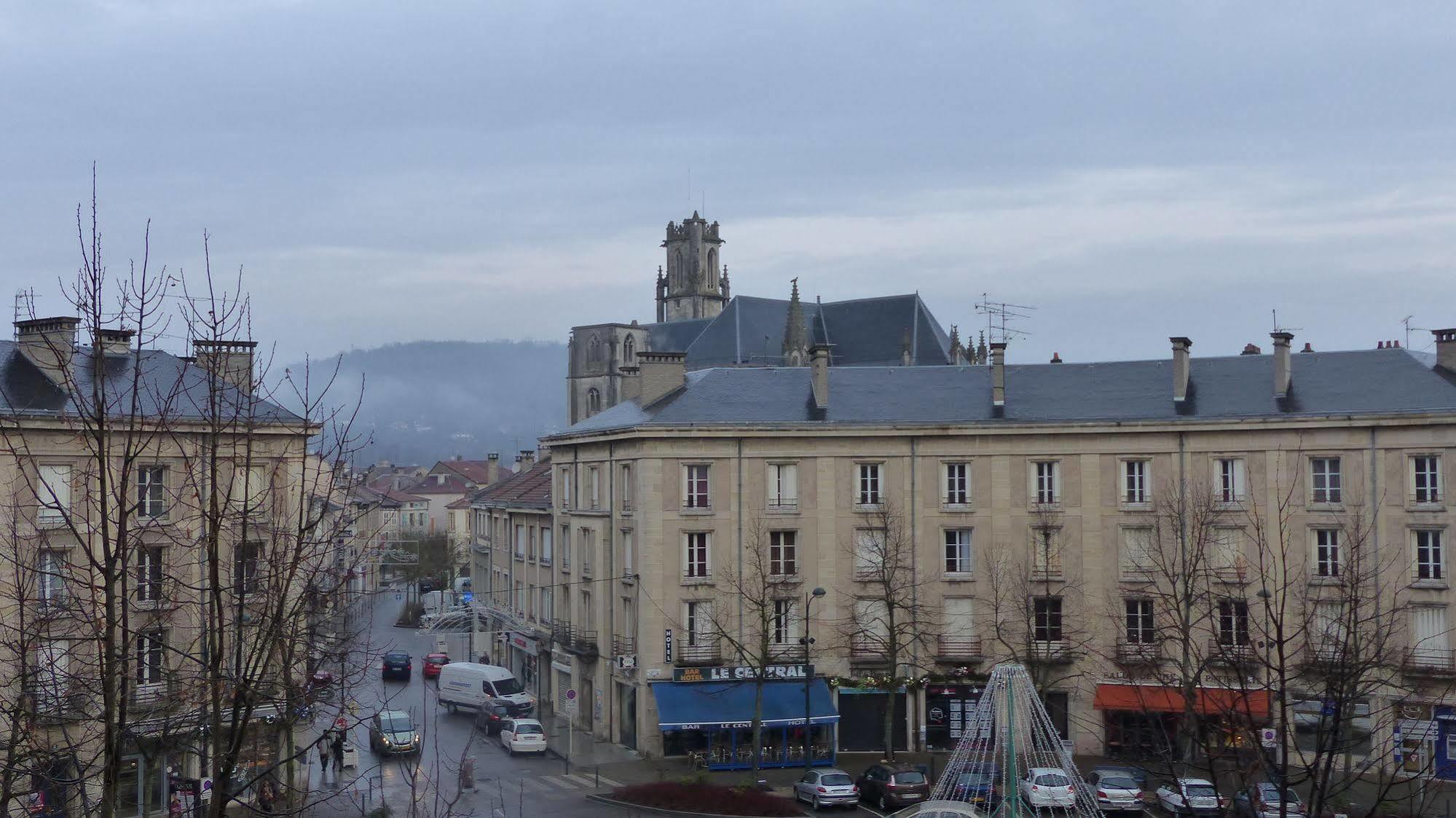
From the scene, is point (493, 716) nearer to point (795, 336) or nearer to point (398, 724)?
point (398, 724)

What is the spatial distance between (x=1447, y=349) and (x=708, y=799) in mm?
24869

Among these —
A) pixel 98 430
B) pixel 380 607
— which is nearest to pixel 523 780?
pixel 98 430

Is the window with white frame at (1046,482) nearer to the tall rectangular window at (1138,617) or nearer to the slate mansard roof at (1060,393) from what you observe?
the slate mansard roof at (1060,393)

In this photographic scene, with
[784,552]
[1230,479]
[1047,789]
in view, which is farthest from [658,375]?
[1047,789]

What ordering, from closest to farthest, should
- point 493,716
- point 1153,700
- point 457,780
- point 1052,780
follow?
point 1052,780 → point 457,780 → point 1153,700 → point 493,716

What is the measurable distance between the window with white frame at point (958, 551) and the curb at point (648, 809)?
11362 millimetres

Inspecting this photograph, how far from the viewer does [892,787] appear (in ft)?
114

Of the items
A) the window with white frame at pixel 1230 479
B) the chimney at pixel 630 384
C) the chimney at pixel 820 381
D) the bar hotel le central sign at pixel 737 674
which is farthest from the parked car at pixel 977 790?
the chimney at pixel 630 384

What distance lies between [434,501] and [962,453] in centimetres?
11288

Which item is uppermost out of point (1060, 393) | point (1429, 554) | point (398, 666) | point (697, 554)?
point (1060, 393)

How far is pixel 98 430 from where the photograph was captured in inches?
352

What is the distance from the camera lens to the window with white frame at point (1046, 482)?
4294 cm

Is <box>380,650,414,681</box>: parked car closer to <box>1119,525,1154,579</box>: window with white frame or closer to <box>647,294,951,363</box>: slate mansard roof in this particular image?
<box>1119,525,1154,579</box>: window with white frame

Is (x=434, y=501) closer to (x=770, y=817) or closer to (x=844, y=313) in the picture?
(x=844, y=313)
